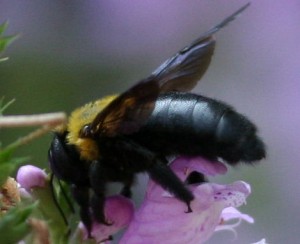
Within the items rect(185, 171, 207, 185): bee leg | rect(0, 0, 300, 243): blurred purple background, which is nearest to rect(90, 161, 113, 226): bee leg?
rect(185, 171, 207, 185): bee leg

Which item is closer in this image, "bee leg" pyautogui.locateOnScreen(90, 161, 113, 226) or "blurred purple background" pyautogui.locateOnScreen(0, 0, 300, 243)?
"bee leg" pyautogui.locateOnScreen(90, 161, 113, 226)

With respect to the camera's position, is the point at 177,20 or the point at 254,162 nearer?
the point at 254,162

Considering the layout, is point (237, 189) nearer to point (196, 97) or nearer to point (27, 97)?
point (196, 97)

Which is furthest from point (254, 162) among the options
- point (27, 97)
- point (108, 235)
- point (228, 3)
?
point (228, 3)

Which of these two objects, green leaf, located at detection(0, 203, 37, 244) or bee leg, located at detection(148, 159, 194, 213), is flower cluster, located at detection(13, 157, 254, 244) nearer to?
bee leg, located at detection(148, 159, 194, 213)

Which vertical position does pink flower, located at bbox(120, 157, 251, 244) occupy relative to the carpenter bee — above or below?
below

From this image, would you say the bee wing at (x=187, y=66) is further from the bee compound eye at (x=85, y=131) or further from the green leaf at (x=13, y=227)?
the green leaf at (x=13, y=227)
